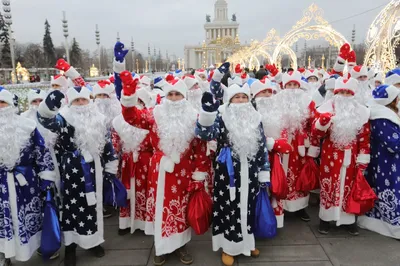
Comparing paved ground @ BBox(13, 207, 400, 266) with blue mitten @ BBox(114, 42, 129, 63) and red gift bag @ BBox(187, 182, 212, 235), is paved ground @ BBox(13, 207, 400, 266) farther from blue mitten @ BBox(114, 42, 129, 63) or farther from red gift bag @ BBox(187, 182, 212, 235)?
blue mitten @ BBox(114, 42, 129, 63)

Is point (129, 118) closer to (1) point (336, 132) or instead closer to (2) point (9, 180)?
(2) point (9, 180)

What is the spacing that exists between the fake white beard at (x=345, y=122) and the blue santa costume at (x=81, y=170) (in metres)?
2.93

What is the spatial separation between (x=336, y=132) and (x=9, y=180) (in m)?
3.87

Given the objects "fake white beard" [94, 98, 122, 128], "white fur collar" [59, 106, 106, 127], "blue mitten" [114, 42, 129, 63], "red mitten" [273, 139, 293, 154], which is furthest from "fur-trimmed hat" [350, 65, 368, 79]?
"white fur collar" [59, 106, 106, 127]

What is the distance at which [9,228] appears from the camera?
3344 millimetres

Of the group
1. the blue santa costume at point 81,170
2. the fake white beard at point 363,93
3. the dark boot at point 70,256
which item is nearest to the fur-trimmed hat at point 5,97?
the blue santa costume at point 81,170

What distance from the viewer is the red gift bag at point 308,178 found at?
4.41 metres

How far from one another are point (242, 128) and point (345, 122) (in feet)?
4.76

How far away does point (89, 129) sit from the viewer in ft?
11.9

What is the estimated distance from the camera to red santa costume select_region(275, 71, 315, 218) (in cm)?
441

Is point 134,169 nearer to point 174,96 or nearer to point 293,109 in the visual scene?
point 174,96

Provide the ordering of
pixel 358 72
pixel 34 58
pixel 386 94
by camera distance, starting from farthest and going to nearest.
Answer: pixel 34 58, pixel 358 72, pixel 386 94

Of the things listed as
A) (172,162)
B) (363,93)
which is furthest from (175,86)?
(363,93)

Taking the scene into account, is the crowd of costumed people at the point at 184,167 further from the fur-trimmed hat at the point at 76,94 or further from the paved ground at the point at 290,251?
the paved ground at the point at 290,251
